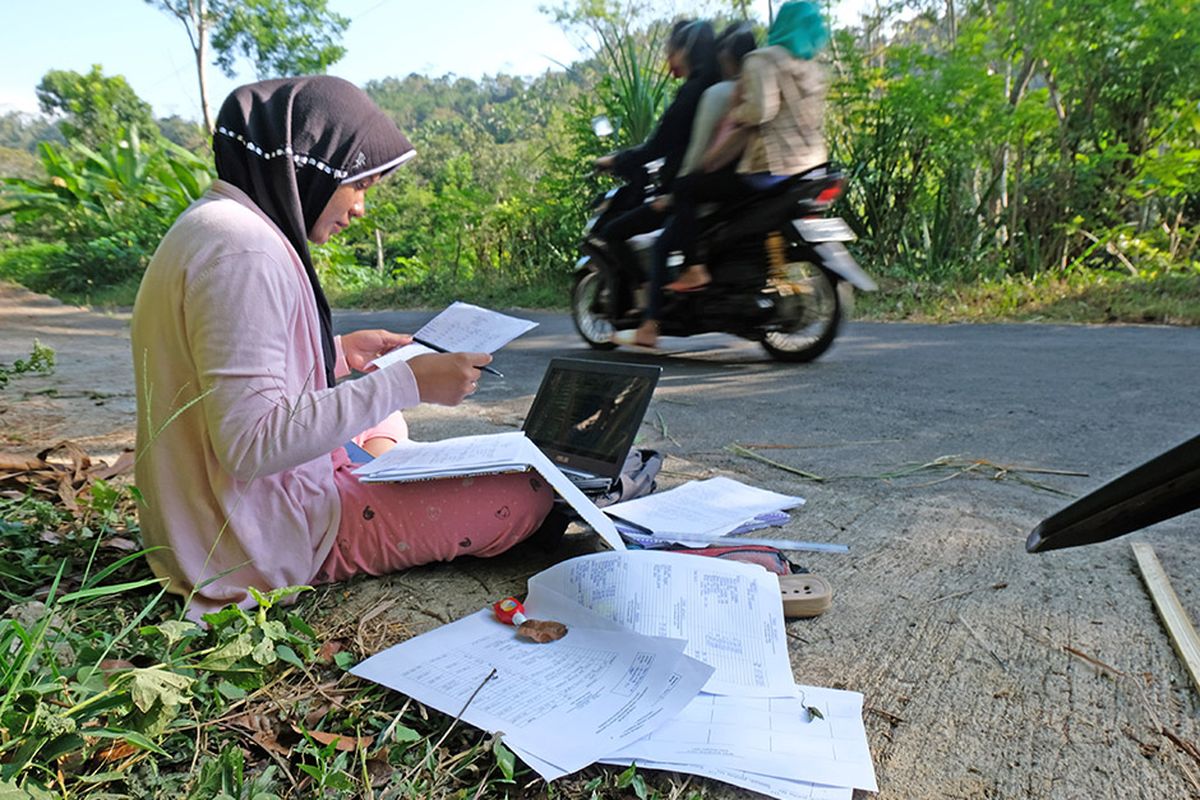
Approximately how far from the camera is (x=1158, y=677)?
1257mm

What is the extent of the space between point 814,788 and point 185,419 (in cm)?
120

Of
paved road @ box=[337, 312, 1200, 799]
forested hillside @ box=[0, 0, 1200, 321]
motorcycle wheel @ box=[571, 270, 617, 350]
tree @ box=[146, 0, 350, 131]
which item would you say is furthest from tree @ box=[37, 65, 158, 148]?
paved road @ box=[337, 312, 1200, 799]

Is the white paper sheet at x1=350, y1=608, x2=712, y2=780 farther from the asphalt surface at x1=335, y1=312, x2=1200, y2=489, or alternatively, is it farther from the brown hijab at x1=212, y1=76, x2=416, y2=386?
the asphalt surface at x1=335, y1=312, x2=1200, y2=489

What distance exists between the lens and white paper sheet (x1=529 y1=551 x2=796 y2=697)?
1.29m

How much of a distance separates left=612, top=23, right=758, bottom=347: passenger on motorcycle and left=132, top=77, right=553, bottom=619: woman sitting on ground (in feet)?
8.19

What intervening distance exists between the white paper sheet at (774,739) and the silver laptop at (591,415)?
2.51 ft

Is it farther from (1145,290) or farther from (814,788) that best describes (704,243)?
(1145,290)

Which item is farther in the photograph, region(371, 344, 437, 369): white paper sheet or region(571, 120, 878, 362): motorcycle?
region(571, 120, 878, 362): motorcycle

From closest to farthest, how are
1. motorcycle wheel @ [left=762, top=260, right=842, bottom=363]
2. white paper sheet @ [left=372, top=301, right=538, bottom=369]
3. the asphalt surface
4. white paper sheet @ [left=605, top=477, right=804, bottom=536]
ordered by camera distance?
white paper sheet @ [left=372, top=301, right=538, bottom=369], white paper sheet @ [left=605, top=477, right=804, bottom=536], the asphalt surface, motorcycle wheel @ [left=762, top=260, right=842, bottom=363]

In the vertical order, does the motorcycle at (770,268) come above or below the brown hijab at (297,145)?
below

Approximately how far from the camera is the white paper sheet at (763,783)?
100cm

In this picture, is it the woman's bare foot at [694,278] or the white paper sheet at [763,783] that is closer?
the white paper sheet at [763,783]

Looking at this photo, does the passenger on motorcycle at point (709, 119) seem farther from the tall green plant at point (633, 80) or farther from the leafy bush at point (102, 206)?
the leafy bush at point (102, 206)

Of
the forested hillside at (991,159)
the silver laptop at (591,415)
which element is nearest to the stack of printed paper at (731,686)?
the silver laptop at (591,415)
